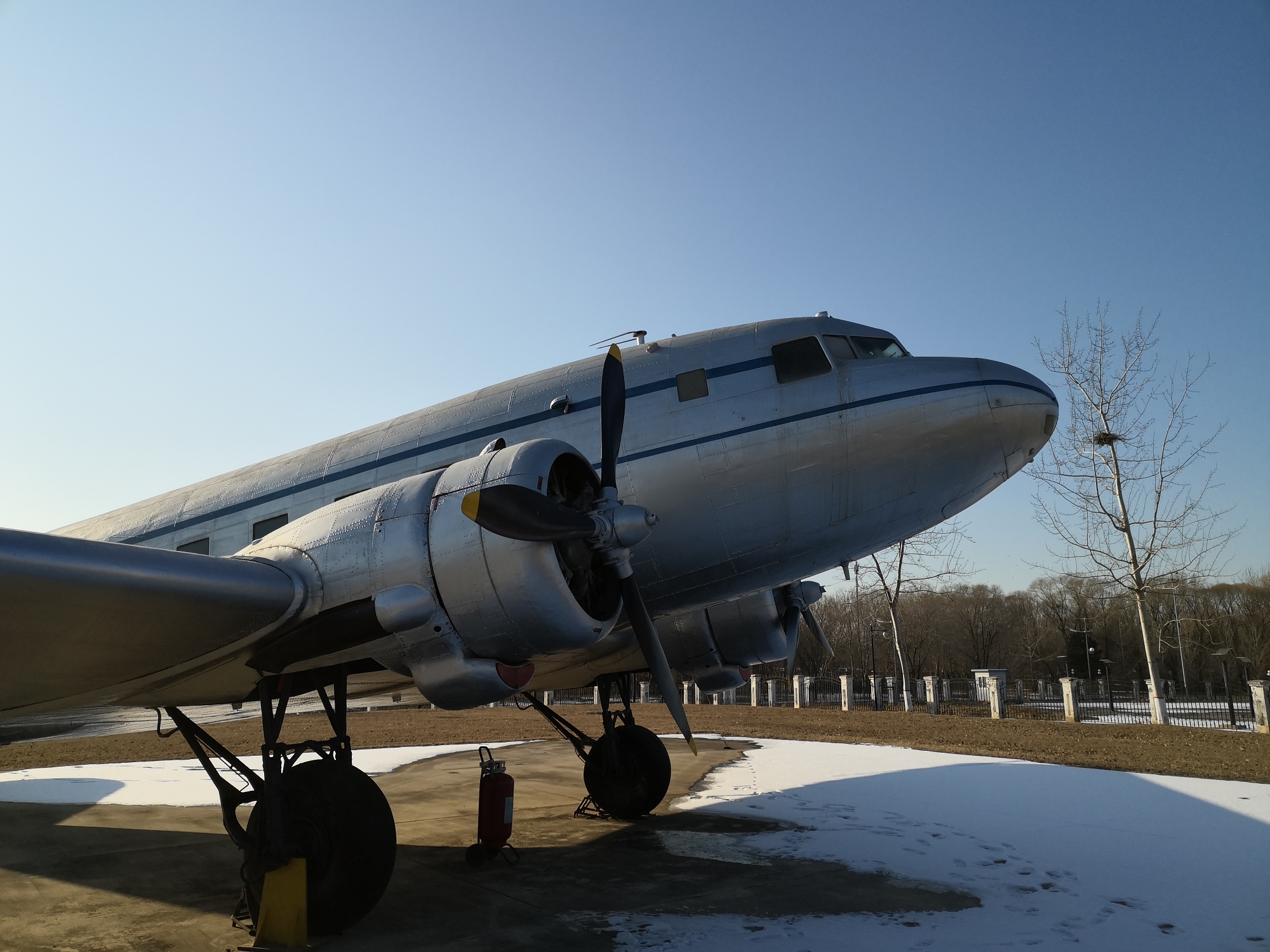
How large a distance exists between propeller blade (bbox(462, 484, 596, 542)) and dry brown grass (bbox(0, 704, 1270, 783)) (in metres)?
13.3

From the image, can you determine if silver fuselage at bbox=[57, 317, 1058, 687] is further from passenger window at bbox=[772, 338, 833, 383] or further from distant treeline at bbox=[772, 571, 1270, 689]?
distant treeline at bbox=[772, 571, 1270, 689]

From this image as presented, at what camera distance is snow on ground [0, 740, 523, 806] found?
1376 cm

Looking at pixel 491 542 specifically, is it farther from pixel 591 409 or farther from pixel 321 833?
pixel 321 833

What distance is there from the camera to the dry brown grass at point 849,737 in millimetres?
15539

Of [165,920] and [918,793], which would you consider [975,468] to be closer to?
[918,793]

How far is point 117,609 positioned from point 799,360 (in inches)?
248

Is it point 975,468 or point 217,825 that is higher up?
point 975,468

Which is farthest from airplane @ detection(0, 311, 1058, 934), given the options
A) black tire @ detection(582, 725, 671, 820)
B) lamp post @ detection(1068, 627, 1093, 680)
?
lamp post @ detection(1068, 627, 1093, 680)

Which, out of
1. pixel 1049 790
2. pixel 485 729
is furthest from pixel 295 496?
pixel 485 729

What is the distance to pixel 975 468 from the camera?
25.1 ft

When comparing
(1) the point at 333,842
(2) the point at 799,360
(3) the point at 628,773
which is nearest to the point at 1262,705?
(3) the point at 628,773

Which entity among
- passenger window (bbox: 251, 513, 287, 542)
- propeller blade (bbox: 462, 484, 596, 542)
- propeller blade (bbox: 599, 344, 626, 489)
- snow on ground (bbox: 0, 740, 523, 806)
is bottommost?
snow on ground (bbox: 0, 740, 523, 806)

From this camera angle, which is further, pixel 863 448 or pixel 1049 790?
pixel 1049 790

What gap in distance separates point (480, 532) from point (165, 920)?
15.6ft
